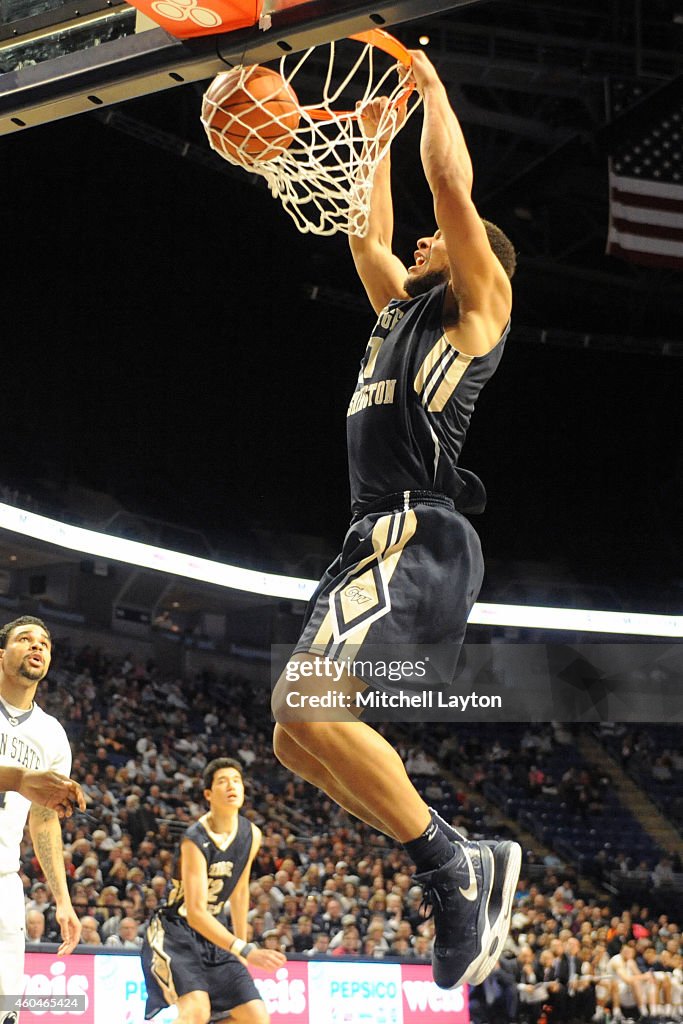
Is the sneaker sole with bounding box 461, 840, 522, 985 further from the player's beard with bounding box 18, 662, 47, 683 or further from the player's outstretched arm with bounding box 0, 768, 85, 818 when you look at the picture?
the player's beard with bounding box 18, 662, 47, 683

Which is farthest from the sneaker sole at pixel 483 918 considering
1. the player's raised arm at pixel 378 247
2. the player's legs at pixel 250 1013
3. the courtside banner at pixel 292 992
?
the courtside banner at pixel 292 992

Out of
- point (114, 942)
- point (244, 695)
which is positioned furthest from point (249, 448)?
point (114, 942)

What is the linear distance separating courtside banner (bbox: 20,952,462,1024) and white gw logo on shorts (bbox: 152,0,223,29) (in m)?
6.93

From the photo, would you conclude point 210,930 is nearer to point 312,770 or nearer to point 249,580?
point 312,770

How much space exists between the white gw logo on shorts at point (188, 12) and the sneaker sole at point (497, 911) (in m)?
2.51

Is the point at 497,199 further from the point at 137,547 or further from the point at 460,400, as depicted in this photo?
the point at 460,400

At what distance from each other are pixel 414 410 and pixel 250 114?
113 centimetres

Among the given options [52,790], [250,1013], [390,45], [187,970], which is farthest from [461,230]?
[187,970]

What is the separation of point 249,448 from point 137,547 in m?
2.12

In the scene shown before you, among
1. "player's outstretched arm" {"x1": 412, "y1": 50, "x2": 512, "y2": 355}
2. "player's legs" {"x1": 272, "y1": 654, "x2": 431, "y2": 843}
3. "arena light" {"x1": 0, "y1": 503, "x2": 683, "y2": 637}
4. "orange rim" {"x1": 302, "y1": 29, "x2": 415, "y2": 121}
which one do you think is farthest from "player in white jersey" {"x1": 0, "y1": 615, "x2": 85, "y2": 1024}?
"arena light" {"x1": 0, "y1": 503, "x2": 683, "y2": 637}

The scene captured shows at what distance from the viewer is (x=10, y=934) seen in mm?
5332

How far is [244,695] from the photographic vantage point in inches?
677

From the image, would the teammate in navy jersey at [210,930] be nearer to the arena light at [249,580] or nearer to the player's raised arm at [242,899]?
the player's raised arm at [242,899]

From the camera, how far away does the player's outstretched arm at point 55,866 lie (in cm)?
543
